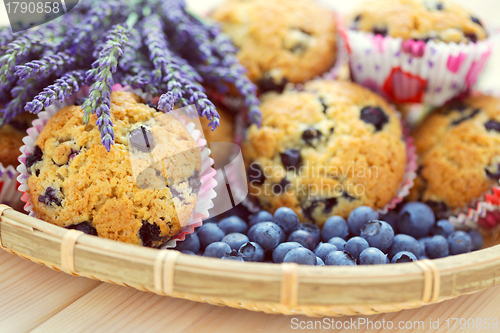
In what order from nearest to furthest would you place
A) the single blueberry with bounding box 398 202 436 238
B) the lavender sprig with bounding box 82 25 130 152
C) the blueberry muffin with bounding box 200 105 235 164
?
1. the lavender sprig with bounding box 82 25 130 152
2. the single blueberry with bounding box 398 202 436 238
3. the blueberry muffin with bounding box 200 105 235 164

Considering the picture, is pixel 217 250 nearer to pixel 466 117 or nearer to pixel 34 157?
pixel 34 157

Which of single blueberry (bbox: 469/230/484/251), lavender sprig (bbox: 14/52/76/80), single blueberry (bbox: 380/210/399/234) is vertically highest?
lavender sprig (bbox: 14/52/76/80)

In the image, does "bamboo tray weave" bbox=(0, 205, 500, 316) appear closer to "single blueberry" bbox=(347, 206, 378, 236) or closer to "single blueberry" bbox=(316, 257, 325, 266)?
"single blueberry" bbox=(316, 257, 325, 266)

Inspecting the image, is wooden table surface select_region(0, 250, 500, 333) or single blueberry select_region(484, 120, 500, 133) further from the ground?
single blueberry select_region(484, 120, 500, 133)

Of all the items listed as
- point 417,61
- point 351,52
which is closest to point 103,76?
point 351,52

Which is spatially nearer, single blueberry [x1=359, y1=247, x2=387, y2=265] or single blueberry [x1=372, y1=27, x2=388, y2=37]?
single blueberry [x1=359, y1=247, x2=387, y2=265]

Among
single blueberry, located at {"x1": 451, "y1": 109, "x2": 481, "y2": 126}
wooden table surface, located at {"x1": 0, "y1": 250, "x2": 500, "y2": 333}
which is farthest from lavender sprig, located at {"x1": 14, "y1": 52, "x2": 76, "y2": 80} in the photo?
single blueberry, located at {"x1": 451, "y1": 109, "x2": 481, "y2": 126}

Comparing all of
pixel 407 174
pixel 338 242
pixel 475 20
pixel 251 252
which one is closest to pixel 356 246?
pixel 338 242

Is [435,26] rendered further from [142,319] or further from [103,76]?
[142,319]
